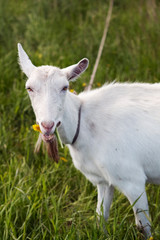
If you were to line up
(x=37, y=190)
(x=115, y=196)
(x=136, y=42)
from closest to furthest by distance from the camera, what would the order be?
(x=37, y=190)
(x=115, y=196)
(x=136, y=42)

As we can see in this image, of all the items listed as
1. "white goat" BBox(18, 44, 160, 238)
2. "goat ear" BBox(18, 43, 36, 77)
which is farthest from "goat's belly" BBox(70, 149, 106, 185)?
"goat ear" BBox(18, 43, 36, 77)

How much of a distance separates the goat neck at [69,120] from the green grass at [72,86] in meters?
0.54

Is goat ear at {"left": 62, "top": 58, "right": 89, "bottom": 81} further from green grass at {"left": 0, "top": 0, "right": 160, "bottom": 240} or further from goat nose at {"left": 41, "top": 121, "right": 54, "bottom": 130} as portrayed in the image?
green grass at {"left": 0, "top": 0, "right": 160, "bottom": 240}

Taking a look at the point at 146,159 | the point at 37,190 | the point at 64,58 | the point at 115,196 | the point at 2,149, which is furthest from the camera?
the point at 64,58

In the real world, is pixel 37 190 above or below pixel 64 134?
below

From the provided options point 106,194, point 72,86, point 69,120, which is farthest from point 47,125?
point 72,86

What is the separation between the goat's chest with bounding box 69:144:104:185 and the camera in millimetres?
2863

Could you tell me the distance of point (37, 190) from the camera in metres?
3.13

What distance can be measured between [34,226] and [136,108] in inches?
47.8

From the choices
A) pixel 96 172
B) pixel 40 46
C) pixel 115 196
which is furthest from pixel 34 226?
pixel 40 46

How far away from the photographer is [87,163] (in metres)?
2.89

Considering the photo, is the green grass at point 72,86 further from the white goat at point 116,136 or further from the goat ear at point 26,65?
the goat ear at point 26,65

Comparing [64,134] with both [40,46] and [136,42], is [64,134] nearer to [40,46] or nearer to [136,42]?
[40,46]

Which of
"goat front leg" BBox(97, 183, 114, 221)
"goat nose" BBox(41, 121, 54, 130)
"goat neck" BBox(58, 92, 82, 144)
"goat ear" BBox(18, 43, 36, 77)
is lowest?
"goat front leg" BBox(97, 183, 114, 221)
